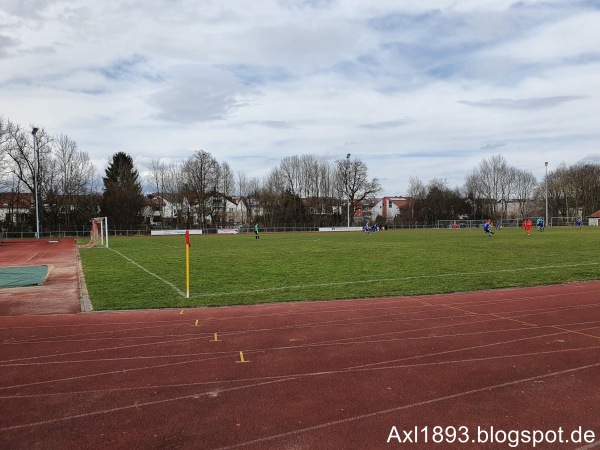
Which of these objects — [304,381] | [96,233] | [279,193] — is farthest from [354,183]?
[304,381]

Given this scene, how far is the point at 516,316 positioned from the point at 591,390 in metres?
3.77

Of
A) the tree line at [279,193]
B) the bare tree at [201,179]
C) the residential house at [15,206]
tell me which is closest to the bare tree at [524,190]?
the tree line at [279,193]

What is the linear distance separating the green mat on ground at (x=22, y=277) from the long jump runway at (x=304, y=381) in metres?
5.96

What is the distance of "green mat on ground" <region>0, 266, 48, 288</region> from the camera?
14.1 meters

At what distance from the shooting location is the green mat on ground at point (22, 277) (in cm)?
1407

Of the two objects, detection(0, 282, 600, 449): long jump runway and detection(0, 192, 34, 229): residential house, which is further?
detection(0, 192, 34, 229): residential house

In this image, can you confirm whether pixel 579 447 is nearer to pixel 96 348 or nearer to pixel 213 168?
pixel 96 348

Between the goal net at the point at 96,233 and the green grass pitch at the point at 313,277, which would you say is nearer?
the green grass pitch at the point at 313,277

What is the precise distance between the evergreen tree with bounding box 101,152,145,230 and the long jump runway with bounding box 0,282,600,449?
207ft

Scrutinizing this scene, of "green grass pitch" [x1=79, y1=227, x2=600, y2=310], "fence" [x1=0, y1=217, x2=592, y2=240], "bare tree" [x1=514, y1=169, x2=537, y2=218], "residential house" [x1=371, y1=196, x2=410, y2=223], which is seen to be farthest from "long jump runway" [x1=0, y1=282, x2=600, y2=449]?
"residential house" [x1=371, y1=196, x2=410, y2=223]

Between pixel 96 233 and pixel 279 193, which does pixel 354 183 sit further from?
pixel 96 233

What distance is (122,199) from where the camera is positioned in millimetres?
68562

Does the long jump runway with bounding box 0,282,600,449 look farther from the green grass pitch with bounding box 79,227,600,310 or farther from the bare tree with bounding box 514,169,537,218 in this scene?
the bare tree with bounding box 514,169,537,218

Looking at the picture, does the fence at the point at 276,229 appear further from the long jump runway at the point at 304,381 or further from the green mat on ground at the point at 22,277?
the long jump runway at the point at 304,381
